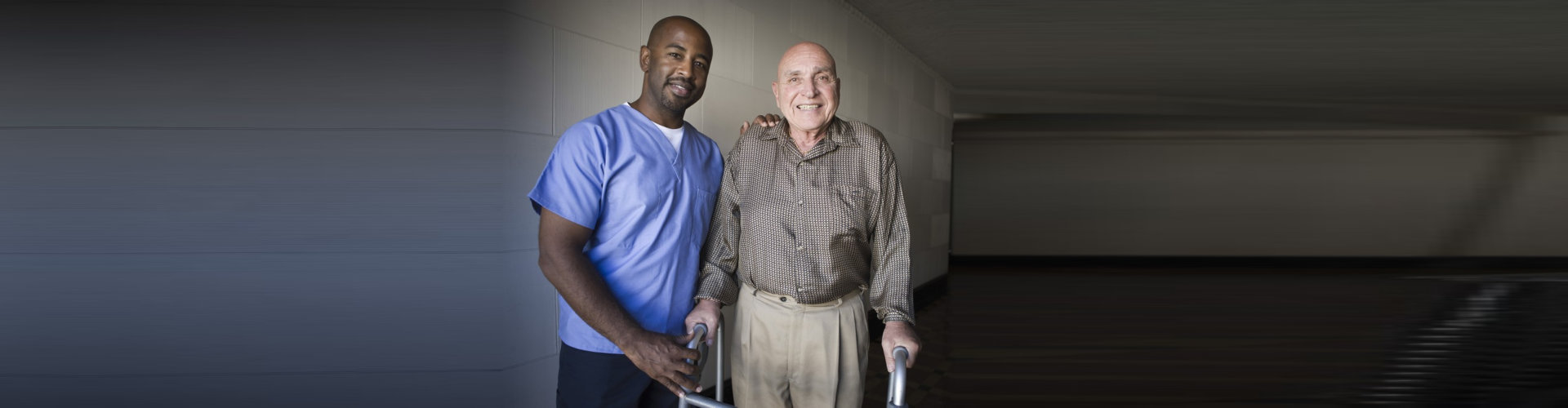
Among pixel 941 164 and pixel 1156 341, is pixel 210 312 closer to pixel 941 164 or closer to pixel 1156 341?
pixel 1156 341

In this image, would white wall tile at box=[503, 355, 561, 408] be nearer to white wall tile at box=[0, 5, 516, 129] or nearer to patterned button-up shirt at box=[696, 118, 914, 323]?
white wall tile at box=[0, 5, 516, 129]

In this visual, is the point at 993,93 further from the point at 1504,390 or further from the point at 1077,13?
the point at 1504,390

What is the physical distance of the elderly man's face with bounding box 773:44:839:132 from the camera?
1.35 metres

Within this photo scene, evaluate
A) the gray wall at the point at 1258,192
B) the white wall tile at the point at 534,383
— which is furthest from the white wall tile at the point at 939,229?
the white wall tile at the point at 534,383

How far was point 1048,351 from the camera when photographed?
4.37 meters

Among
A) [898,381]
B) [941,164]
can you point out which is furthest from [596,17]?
[941,164]

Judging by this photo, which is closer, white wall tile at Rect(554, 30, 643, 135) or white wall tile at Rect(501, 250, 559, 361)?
white wall tile at Rect(501, 250, 559, 361)

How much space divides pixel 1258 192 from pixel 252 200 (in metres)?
10.9

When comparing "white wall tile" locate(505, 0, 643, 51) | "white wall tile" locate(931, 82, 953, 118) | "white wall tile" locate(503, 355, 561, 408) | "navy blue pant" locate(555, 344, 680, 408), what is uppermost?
"white wall tile" locate(931, 82, 953, 118)

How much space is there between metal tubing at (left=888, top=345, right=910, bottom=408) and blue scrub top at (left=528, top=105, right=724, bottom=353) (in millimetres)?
451

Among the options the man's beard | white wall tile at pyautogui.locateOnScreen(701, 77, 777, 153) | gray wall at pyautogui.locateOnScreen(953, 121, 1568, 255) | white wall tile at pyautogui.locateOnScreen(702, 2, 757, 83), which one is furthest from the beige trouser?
gray wall at pyautogui.locateOnScreen(953, 121, 1568, 255)

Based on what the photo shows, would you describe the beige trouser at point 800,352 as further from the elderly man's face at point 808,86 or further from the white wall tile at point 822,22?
the white wall tile at point 822,22

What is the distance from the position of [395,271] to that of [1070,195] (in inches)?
376

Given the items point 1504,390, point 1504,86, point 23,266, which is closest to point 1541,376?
point 1504,390
